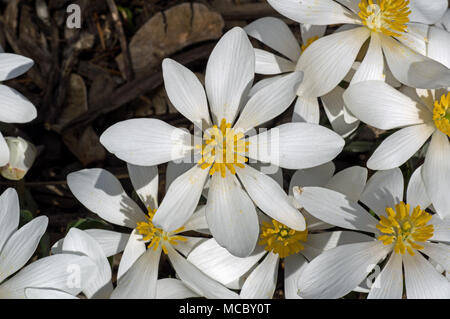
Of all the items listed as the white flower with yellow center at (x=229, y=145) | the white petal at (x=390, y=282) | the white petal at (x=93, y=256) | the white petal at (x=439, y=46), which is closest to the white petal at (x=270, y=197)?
the white flower with yellow center at (x=229, y=145)

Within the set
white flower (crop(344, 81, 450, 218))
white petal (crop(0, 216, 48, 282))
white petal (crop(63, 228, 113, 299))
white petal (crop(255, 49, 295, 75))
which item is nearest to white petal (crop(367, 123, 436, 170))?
white flower (crop(344, 81, 450, 218))

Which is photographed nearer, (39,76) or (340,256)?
(340,256)

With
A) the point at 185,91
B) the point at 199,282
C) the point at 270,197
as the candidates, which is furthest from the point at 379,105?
the point at 199,282

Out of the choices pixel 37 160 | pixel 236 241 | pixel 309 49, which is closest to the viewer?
pixel 236 241

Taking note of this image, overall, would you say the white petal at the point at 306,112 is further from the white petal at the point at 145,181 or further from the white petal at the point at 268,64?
the white petal at the point at 145,181
